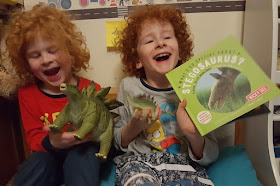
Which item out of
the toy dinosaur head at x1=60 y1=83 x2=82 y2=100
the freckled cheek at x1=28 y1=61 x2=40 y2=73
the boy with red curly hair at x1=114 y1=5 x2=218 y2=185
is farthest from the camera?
the freckled cheek at x1=28 y1=61 x2=40 y2=73

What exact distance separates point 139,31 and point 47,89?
0.39 m

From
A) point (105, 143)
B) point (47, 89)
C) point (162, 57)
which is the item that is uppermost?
point (162, 57)

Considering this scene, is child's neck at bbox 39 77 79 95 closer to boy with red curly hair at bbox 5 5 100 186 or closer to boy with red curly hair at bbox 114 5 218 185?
boy with red curly hair at bbox 5 5 100 186

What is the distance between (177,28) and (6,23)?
26.2 inches

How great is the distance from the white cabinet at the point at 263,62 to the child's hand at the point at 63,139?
580 mm

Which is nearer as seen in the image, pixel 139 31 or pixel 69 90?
pixel 69 90

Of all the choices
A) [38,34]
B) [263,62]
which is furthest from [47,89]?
[263,62]

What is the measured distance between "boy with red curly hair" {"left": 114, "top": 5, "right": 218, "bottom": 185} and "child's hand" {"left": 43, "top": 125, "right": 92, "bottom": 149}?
0.16 m

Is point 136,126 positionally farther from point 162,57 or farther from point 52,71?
point 52,71

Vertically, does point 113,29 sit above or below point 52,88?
above

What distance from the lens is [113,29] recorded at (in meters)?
1.06

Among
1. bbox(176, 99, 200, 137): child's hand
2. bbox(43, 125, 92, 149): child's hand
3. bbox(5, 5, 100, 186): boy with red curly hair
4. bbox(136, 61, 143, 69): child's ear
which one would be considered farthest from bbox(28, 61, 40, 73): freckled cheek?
bbox(176, 99, 200, 137): child's hand

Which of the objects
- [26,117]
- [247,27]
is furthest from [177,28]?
[26,117]

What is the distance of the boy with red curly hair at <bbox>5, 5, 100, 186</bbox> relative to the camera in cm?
74
